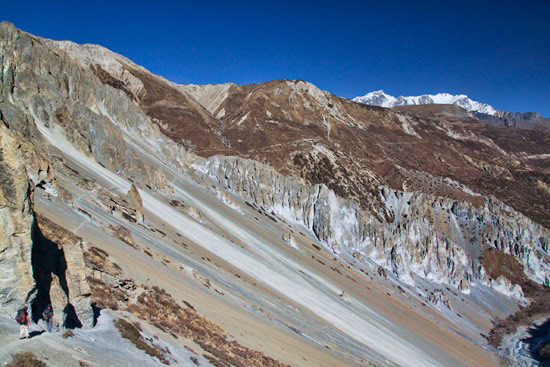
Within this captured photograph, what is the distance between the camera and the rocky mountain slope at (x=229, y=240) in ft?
49.3

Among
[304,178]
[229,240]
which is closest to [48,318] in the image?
[229,240]

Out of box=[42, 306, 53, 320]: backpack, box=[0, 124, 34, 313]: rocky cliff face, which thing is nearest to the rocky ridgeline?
box=[42, 306, 53, 320]: backpack

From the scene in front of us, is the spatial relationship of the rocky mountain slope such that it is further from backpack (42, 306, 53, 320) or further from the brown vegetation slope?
the brown vegetation slope

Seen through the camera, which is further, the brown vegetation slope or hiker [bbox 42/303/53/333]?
the brown vegetation slope

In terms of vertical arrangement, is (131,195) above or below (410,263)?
below

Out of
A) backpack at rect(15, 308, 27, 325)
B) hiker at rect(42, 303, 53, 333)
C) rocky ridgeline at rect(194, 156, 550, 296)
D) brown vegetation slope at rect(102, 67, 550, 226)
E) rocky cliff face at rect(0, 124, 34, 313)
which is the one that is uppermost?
brown vegetation slope at rect(102, 67, 550, 226)

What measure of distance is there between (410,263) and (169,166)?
6092cm

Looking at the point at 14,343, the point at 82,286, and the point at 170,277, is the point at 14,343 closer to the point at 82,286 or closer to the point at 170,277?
the point at 82,286

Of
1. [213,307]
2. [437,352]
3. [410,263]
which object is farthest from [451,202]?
[213,307]

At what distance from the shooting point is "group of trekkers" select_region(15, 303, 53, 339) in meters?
10.0

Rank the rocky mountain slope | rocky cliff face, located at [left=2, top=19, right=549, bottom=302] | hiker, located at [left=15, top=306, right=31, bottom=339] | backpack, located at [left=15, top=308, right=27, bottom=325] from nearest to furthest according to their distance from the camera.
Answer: hiker, located at [left=15, top=306, right=31, bottom=339]
backpack, located at [left=15, top=308, right=27, bottom=325]
the rocky mountain slope
rocky cliff face, located at [left=2, top=19, right=549, bottom=302]

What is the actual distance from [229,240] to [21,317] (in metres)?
40.9

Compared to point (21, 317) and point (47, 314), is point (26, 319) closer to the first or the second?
point (21, 317)

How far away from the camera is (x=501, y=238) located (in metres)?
111
